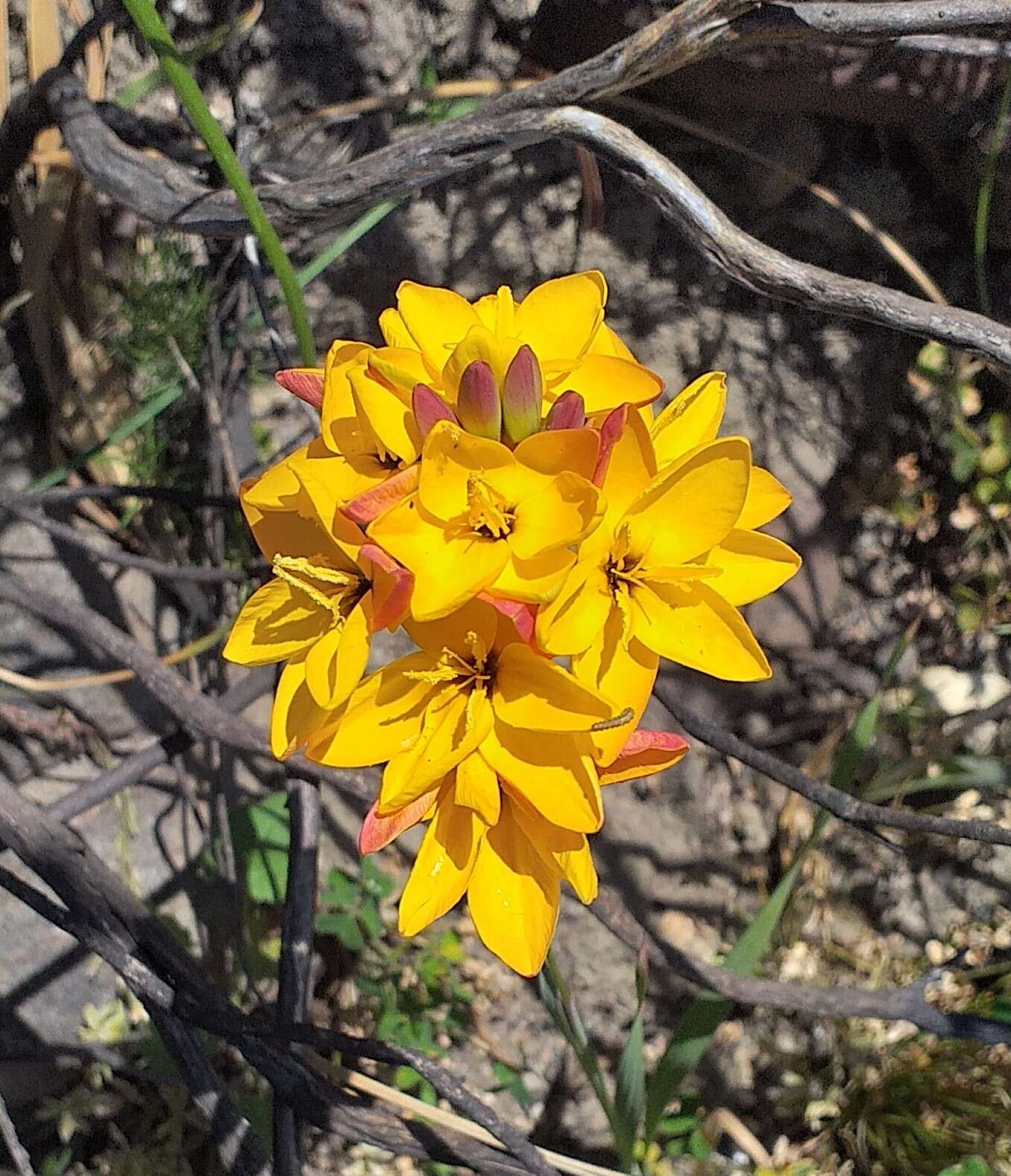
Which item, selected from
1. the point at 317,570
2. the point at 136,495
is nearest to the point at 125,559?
the point at 136,495

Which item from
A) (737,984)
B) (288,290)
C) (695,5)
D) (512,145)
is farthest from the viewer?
(737,984)

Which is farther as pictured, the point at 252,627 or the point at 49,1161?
the point at 49,1161

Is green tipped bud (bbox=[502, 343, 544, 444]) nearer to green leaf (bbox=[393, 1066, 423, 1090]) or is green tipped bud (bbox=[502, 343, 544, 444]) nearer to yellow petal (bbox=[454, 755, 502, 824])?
yellow petal (bbox=[454, 755, 502, 824])

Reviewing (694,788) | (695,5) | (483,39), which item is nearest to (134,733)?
(694,788)

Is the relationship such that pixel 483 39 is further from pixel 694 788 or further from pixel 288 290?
pixel 694 788

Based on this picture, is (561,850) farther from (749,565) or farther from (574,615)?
(749,565)

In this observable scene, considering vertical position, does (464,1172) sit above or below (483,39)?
below
